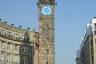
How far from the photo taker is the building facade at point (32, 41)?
296ft

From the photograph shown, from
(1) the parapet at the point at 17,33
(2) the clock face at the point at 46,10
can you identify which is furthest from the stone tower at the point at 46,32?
(1) the parapet at the point at 17,33

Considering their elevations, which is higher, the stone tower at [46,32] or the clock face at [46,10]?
the clock face at [46,10]

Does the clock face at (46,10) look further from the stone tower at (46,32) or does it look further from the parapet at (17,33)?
the parapet at (17,33)

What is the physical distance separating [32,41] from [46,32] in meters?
7.86

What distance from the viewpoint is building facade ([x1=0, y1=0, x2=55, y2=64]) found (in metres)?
90.3

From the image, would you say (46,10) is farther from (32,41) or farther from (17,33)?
(17,33)

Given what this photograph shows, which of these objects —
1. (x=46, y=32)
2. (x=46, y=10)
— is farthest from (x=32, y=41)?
(x=46, y=10)

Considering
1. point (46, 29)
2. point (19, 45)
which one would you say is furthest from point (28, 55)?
point (46, 29)

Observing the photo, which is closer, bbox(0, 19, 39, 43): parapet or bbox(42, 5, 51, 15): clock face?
bbox(0, 19, 39, 43): parapet

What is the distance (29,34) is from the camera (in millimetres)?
100062

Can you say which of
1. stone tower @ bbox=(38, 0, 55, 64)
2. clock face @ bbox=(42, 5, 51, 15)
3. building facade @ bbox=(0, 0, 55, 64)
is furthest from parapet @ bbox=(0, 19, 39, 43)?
clock face @ bbox=(42, 5, 51, 15)

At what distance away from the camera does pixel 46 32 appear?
10381cm

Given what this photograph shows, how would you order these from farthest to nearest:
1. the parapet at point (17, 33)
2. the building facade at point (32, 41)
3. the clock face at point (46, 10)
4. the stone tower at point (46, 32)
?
the clock face at point (46, 10) < the stone tower at point (46, 32) < the building facade at point (32, 41) < the parapet at point (17, 33)

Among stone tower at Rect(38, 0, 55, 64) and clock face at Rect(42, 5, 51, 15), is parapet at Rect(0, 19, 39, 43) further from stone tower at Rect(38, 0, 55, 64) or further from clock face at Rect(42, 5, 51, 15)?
clock face at Rect(42, 5, 51, 15)
